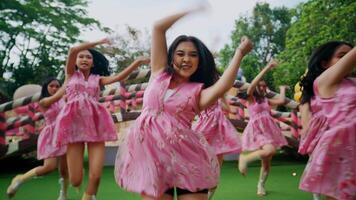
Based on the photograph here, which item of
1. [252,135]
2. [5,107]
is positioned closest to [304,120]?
[252,135]

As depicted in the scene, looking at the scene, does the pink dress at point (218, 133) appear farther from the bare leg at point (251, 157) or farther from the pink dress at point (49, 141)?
the pink dress at point (49, 141)

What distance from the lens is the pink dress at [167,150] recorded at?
2.47 meters

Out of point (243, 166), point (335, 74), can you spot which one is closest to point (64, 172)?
point (243, 166)

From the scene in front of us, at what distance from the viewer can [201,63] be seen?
272cm

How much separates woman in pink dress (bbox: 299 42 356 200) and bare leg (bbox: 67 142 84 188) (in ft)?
7.57

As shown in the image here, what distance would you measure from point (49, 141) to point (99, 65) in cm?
140

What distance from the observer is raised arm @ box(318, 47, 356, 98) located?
8.45 ft

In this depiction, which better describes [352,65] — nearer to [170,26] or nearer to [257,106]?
[170,26]

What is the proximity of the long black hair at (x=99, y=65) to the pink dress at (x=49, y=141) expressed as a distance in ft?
3.41

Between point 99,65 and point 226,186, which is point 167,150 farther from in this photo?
point 226,186

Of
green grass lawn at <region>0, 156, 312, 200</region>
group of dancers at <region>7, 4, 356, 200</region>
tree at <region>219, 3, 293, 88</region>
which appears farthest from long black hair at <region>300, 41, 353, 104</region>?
tree at <region>219, 3, 293, 88</region>

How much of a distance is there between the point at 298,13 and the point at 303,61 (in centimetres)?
772

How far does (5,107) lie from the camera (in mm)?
8484

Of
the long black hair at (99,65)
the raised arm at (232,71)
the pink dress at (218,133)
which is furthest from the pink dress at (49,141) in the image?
the raised arm at (232,71)
